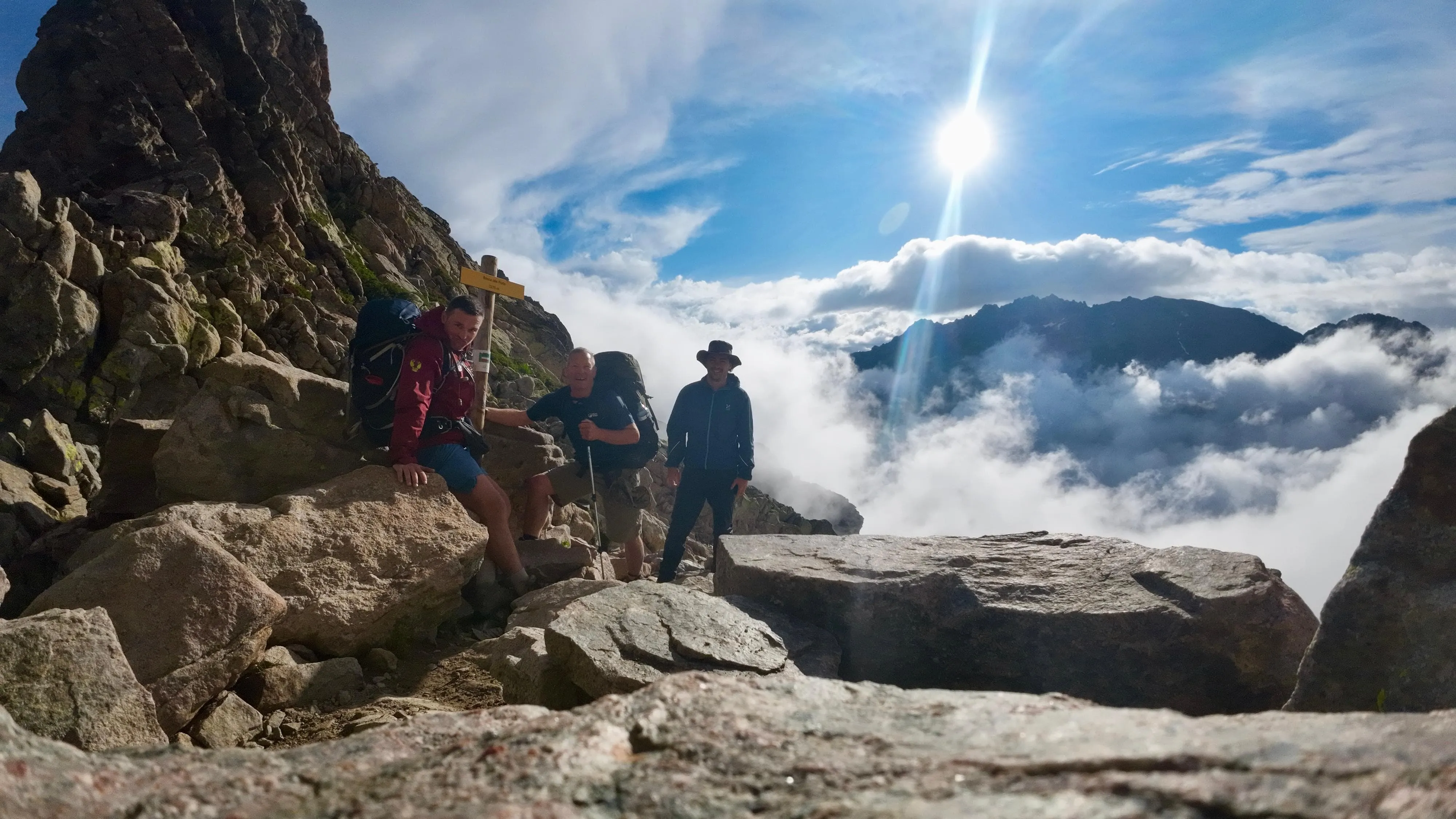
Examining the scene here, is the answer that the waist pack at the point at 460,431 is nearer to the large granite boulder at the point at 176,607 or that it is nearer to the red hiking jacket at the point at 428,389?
the red hiking jacket at the point at 428,389

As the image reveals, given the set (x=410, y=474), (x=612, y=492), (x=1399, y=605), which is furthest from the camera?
(x=612, y=492)

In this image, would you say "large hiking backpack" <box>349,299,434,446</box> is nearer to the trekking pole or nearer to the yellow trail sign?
the yellow trail sign

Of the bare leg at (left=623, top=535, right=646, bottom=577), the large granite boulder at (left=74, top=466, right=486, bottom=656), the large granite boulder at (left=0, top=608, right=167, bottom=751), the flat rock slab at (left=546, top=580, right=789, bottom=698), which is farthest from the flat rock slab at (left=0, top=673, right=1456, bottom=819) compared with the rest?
the bare leg at (left=623, top=535, right=646, bottom=577)

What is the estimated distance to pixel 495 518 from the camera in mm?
10617

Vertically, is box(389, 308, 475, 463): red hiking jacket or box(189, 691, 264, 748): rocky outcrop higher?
box(389, 308, 475, 463): red hiking jacket

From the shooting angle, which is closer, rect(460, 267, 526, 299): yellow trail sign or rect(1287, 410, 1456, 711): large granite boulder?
rect(1287, 410, 1456, 711): large granite boulder

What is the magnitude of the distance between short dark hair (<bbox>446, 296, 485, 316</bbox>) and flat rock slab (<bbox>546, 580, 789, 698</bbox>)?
13.9 ft

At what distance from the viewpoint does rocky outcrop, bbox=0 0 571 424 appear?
21922mm

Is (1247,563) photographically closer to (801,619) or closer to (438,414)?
(801,619)

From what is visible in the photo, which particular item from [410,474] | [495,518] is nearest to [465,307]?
[410,474]

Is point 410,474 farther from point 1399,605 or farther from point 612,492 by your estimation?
point 1399,605

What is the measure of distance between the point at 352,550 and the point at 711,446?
21.9 feet

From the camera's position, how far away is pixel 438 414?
998 centimetres

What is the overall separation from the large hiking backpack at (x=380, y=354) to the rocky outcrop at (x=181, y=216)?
52.0 feet
